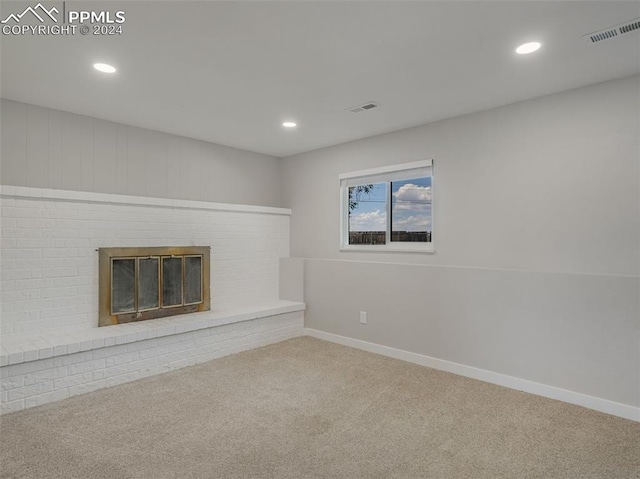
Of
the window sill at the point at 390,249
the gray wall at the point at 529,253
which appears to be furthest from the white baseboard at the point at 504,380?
the window sill at the point at 390,249

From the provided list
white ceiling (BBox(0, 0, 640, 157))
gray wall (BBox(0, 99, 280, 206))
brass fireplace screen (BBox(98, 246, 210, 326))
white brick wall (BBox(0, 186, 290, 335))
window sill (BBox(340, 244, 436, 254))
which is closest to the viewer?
white ceiling (BBox(0, 0, 640, 157))

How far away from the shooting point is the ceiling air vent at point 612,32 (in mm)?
2070

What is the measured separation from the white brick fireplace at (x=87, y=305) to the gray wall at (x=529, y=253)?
5.24 feet

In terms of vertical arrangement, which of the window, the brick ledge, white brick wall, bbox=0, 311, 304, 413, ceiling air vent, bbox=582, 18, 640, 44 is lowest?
white brick wall, bbox=0, 311, 304, 413

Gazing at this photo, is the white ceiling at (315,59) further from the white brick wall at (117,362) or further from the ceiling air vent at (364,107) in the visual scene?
the white brick wall at (117,362)

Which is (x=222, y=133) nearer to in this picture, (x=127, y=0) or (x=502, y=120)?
(x=127, y=0)

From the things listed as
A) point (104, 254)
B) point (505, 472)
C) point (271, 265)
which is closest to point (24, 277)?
point (104, 254)

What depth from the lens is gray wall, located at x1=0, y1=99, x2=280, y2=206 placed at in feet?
10.5

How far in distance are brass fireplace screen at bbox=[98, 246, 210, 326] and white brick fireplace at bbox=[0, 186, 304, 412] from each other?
0.09 meters

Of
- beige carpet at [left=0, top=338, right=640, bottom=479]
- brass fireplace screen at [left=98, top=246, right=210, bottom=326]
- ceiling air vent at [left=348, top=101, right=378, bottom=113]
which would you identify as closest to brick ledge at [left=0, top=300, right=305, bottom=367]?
brass fireplace screen at [left=98, top=246, right=210, bottom=326]

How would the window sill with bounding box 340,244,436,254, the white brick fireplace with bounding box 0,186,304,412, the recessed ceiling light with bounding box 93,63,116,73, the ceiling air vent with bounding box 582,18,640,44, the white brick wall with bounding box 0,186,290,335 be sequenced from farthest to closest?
the window sill with bounding box 340,244,436,254 < the white brick wall with bounding box 0,186,290,335 < the white brick fireplace with bounding box 0,186,304,412 < the recessed ceiling light with bounding box 93,63,116,73 < the ceiling air vent with bounding box 582,18,640,44

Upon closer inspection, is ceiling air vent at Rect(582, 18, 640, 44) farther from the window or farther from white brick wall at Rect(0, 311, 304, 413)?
white brick wall at Rect(0, 311, 304, 413)

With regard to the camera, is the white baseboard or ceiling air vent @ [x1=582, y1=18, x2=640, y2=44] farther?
the white baseboard

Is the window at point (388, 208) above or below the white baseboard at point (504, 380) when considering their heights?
above
